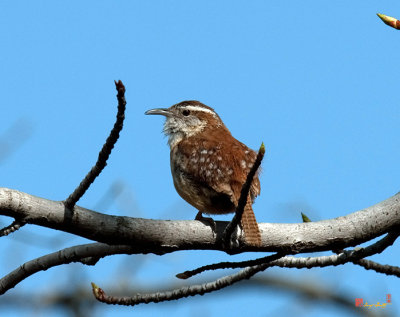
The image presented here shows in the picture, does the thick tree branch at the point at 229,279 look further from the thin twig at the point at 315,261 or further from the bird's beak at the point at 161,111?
the bird's beak at the point at 161,111

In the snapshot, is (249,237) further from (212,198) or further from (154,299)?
(212,198)

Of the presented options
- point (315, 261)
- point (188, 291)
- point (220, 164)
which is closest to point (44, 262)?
point (188, 291)

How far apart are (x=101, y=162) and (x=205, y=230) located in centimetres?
87

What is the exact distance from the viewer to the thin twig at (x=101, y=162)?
311cm

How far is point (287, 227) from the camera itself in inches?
159

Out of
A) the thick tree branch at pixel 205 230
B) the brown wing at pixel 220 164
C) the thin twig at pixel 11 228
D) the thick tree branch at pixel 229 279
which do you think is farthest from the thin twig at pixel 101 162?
the brown wing at pixel 220 164

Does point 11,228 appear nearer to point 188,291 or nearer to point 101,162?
point 101,162

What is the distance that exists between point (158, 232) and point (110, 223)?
1.09 feet

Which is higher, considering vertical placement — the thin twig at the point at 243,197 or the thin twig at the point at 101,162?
the thin twig at the point at 101,162

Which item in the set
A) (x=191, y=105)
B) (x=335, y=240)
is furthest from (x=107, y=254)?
(x=191, y=105)

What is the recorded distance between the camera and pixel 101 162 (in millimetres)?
3316

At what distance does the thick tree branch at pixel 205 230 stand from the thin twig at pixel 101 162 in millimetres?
72

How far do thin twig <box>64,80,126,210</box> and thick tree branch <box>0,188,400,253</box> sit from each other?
0.24ft

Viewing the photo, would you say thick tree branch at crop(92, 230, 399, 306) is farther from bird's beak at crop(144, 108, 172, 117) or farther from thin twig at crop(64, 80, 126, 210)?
bird's beak at crop(144, 108, 172, 117)
